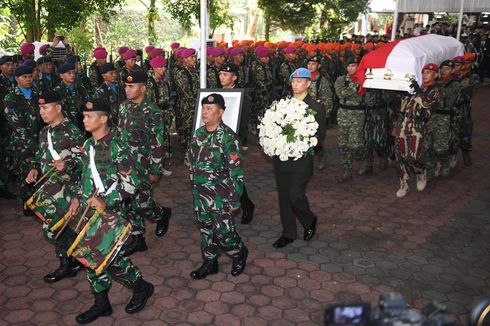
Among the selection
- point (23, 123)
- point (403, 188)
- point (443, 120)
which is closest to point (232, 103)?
point (23, 123)

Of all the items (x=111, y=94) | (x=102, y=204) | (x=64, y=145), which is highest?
(x=111, y=94)

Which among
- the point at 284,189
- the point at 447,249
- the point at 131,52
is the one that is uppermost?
the point at 131,52

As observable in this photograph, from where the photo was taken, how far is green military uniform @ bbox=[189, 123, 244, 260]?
15.8 feet

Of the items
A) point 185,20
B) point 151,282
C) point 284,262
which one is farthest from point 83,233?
point 185,20

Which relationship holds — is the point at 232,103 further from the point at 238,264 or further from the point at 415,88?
the point at 415,88

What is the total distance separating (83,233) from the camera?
13.4ft

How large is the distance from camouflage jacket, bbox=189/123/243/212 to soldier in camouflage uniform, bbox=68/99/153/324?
2.69 ft

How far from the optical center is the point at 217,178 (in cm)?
489

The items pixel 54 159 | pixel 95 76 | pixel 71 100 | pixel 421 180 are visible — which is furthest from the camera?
pixel 95 76

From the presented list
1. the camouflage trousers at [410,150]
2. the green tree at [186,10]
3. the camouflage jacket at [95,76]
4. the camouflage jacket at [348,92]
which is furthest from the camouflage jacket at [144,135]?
the green tree at [186,10]

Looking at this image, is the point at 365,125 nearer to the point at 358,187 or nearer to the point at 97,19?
the point at 358,187

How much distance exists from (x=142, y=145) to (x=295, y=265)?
234 cm

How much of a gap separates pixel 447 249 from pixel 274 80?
7.42 meters

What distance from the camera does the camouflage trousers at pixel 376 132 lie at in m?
8.50
